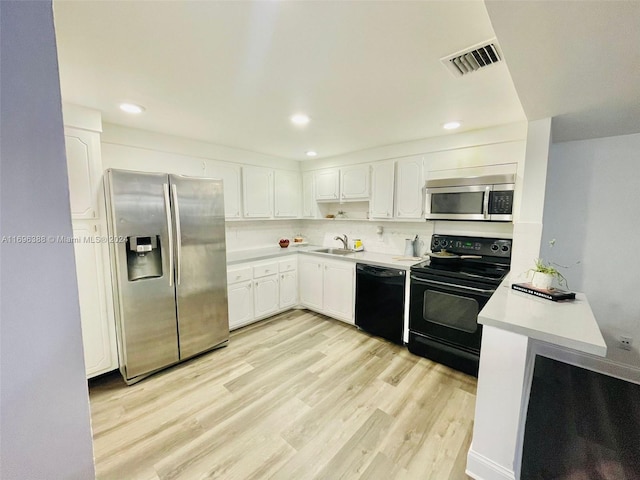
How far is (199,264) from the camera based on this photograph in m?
2.60

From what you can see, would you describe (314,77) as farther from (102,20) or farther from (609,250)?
(609,250)

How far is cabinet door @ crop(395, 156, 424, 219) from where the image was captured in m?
3.03

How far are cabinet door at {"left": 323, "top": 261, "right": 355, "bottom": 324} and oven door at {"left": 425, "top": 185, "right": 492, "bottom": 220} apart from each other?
1119 mm

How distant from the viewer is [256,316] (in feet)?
11.1

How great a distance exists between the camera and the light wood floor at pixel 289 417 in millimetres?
1559

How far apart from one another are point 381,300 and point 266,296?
1.47 m

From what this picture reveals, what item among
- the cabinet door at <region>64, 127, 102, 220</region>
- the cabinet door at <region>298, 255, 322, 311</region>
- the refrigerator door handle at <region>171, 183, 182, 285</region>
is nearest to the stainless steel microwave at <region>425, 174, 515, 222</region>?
the cabinet door at <region>298, 255, 322, 311</region>

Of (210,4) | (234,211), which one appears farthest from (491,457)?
(234,211)

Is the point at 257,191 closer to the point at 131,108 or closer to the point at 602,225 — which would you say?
the point at 131,108

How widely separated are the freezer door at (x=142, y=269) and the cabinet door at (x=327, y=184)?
7.16 feet

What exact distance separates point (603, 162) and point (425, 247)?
1.70 m

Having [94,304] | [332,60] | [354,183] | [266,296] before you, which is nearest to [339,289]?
[266,296]

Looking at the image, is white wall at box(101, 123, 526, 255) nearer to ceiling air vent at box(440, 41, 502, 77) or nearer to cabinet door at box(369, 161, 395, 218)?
cabinet door at box(369, 161, 395, 218)

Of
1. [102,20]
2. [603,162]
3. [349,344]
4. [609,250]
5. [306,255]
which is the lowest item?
[349,344]
